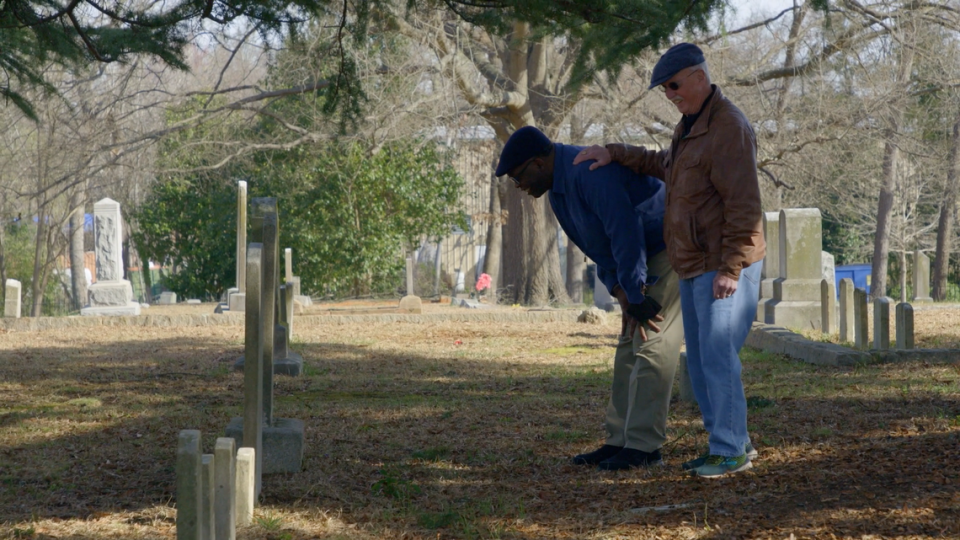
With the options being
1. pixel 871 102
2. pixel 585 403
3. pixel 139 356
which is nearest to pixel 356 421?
pixel 585 403

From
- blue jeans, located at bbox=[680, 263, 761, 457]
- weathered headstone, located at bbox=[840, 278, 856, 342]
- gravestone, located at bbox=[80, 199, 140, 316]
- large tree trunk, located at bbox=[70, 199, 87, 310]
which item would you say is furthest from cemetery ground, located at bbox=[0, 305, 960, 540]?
large tree trunk, located at bbox=[70, 199, 87, 310]

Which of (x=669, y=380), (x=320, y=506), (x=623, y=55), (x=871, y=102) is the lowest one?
(x=320, y=506)

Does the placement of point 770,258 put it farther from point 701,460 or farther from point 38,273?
point 38,273

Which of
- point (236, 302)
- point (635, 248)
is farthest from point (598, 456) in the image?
point (236, 302)

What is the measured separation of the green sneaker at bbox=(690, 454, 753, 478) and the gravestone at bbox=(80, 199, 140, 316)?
1463 centimetres

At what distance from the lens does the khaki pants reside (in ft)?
14.4

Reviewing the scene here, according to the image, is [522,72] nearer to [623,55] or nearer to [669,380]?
[623,55]

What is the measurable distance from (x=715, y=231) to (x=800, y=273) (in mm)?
9055

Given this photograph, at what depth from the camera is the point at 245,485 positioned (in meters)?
3.55

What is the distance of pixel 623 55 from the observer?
5.92 m

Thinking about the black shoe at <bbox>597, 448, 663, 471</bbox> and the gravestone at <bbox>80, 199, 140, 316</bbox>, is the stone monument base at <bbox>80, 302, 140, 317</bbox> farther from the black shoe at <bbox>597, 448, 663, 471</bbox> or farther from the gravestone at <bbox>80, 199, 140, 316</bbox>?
the black shoe at <bbox>597, 448, 663, 471</bbox>

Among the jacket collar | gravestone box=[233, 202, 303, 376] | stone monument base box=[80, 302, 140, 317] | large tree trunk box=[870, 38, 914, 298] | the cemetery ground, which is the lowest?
the cemetery ground

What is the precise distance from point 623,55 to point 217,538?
3969 millimetres

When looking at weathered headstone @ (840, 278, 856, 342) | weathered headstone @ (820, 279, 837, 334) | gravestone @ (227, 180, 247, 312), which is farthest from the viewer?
gravestone @ (227, 180, 247, 312)
